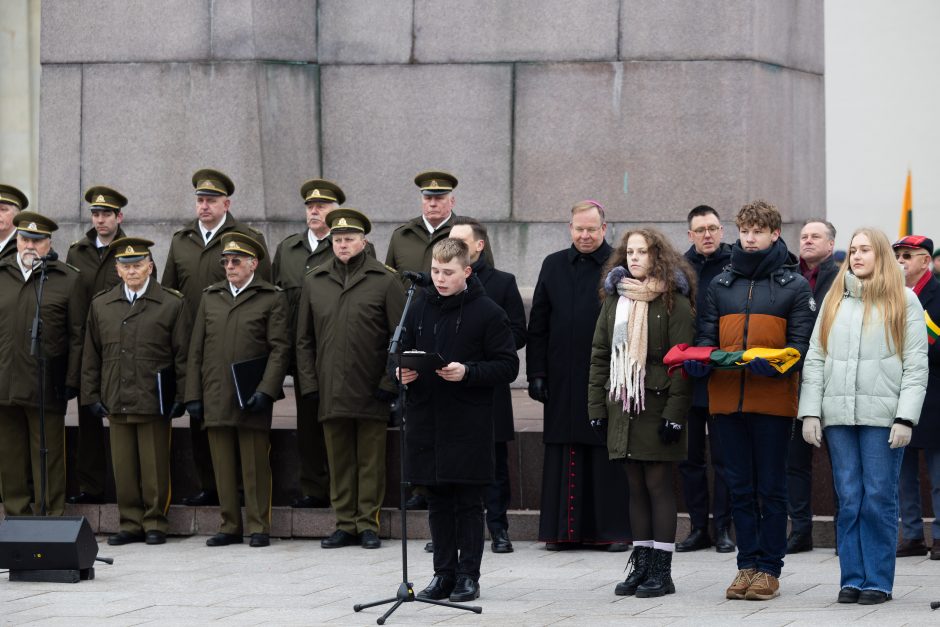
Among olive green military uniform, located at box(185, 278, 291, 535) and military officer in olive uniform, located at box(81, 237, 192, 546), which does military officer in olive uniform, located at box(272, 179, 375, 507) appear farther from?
military officer in olive uniform, located at box(81, 237, 192, 546)

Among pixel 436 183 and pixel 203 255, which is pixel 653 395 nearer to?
pixel 436 183

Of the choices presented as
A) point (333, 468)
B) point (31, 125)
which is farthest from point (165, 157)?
point (31, 125)

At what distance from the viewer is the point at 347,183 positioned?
44.6ft

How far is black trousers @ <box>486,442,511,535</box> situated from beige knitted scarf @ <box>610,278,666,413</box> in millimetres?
1845

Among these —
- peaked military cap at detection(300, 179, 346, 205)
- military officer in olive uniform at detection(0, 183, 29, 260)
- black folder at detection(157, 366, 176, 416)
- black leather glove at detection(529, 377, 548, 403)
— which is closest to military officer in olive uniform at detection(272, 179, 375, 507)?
peaked military cap at detection(300, 179, 346, 205)

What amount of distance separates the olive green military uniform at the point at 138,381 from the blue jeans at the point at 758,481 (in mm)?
4151

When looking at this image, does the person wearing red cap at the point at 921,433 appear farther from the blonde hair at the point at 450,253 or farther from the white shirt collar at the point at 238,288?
the white shirt collar at the point at 238,288

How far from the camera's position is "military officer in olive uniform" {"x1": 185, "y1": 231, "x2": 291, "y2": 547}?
1099cm

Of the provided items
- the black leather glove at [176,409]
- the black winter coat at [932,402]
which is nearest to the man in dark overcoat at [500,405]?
the black leather glove at [176,409]

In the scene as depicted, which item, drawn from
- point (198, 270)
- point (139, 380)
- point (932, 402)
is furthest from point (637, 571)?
point (198, 270)

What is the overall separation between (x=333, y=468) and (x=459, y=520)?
2239mm

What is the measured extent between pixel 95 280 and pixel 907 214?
10074mm

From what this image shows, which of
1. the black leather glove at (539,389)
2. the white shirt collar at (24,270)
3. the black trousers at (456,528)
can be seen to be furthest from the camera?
the white shirt collar at (24,270)

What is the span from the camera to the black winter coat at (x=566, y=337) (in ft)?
34.2
